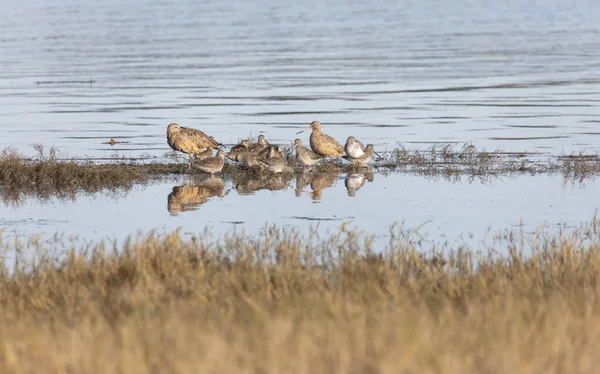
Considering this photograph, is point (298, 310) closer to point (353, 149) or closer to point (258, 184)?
point (258, 184)

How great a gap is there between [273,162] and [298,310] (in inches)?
405

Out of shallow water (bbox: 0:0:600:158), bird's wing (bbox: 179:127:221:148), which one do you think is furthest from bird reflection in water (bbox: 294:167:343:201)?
shallow water (bbox: 0:0:600:158)

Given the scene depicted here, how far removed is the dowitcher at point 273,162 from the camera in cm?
1905

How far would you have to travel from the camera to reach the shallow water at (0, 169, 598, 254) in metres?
14.6

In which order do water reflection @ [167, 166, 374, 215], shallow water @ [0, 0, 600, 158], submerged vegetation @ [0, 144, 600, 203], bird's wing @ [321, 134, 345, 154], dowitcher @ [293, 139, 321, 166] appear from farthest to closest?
shallow water @ [0, 0, 600, 158] < bird's wing @ [321, 134, 345, 154] < dowitcher @ [293, 139, 321, 166] < submerged vegetation @ [0, 144, 600, 203] < water reflection @ [167, 166, 374, 215]

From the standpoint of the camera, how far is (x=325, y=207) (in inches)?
641

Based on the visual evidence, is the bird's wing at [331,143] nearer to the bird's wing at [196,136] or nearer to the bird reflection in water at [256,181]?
the bird reflection in water at [256,181]

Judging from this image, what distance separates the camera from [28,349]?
7820mm

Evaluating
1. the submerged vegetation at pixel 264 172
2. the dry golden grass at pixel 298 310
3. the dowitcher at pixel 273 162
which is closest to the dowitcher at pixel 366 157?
the submerged vegetation at pixel 264 172

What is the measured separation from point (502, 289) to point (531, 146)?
14.1m

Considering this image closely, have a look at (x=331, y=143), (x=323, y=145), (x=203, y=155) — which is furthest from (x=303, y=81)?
(x=203, y=155)

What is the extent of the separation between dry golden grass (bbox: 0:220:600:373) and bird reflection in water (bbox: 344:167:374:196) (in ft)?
18.0

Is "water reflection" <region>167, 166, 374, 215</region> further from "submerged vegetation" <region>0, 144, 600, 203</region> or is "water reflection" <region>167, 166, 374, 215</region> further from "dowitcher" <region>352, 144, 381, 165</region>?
"dowitcher" <region>352, 144, 381, 165</region>

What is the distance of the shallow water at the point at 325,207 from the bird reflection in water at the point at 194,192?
0.04 ft
